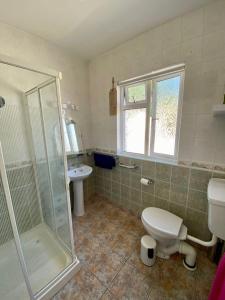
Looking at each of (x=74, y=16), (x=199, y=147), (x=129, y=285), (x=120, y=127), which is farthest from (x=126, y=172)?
(x=74, y=16)

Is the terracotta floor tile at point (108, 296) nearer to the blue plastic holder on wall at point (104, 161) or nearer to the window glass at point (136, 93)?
the blue plastic holder on wall at point (104, 161)

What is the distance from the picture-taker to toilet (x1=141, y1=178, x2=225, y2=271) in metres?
1.05

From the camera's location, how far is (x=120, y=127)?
7.02ft

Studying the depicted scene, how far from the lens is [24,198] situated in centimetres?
149

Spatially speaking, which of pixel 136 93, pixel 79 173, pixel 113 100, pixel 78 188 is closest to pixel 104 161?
pixel 79 173

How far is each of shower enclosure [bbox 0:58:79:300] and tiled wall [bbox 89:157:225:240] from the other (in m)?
1.03

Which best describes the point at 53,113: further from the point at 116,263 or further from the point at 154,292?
the point at 154,292

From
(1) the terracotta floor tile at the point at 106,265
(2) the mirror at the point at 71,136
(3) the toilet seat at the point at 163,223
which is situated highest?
(2) the mirror at the point at 71,136

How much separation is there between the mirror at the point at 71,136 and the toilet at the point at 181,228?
4.41 feet

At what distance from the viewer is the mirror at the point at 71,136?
2.05 metres

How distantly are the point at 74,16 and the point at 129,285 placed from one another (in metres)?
2.54

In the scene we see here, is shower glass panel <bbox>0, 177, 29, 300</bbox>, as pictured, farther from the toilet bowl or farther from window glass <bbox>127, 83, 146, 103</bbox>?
window glass <bbox>127, 83, 146, 103</bbox>

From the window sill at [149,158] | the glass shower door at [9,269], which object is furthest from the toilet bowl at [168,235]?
the glass shower door at [9,269]

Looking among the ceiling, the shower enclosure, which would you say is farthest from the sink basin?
the ceiling
